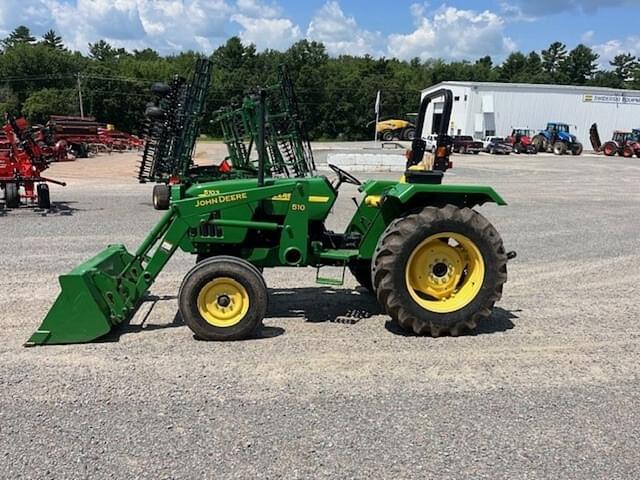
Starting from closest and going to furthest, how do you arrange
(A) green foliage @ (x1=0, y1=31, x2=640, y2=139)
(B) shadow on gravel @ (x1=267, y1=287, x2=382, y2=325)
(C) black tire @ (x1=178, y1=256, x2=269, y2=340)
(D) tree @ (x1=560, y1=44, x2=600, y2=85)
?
1. (C) black tire @ (x1=178, y1=256, x2=269, y2=340)
2. (B) shadow on gravel @ (x1=267, y1=287, x2=382, y2=325)
3. (A) green foliage @ (x1=0, y1=31, x2=640, y2=139)
4. (D) tree @ (x1=560, y1=44, x2=600, y2=85)

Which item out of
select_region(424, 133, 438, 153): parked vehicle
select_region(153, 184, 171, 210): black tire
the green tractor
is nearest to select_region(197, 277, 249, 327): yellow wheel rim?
the green tractor

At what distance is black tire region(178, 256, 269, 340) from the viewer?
4680 millimetres

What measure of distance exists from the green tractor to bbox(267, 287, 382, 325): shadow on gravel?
480 millimetres

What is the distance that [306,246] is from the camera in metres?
5.16

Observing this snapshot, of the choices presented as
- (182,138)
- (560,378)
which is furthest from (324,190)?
(182,138)

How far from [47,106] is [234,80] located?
1884 cm

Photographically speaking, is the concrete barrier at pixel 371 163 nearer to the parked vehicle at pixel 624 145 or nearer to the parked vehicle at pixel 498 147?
the parked vehicle at pixel 498 147

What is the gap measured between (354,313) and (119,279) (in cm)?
217

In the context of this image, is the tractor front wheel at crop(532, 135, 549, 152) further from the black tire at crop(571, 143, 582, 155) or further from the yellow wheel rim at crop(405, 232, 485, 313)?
the yellow wheel rim at crop(405, 232, 485, 313)

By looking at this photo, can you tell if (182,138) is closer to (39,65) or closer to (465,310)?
(465,310)

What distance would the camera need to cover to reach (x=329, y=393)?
3912 mm

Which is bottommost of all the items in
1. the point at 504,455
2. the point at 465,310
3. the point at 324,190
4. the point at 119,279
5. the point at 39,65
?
the point at 504,455

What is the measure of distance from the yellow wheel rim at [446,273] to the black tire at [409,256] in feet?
0.20

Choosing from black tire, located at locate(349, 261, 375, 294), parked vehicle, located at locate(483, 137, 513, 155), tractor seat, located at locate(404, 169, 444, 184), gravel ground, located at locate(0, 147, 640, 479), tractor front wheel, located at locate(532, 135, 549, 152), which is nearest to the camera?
gravel ground, located at locate(0, 147, 640, 479)
